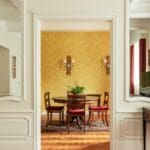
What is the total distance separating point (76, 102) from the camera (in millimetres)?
8156

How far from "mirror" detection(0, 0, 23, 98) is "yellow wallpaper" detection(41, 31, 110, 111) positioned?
5108 millimetres

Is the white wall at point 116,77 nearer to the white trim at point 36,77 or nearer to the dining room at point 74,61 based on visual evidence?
the white trim at point 36,77

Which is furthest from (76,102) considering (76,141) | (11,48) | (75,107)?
(11,48)

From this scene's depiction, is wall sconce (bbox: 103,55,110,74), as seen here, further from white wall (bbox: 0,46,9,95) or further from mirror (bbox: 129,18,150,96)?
white wall (bbox: 0,46,9,95)

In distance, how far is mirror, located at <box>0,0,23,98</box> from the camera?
5.34m

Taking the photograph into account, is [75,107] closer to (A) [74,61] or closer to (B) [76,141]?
(B) [76,141]

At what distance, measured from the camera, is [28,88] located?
209 inches

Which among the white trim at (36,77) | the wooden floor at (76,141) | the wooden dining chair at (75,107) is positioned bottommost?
the wooden floor at (76,141)

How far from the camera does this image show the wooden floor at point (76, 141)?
621 cm

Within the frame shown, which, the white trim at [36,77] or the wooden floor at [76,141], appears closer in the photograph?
the white trim at [36,77]

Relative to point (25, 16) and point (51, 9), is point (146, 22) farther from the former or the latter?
point (25, 16)

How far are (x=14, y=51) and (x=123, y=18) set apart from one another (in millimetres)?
1936

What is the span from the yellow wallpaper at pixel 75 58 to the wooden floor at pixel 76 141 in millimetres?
3456

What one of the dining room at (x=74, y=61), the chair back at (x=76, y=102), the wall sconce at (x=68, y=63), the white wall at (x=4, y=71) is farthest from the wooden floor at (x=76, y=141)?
the wall sconce at (x=68, y=63)
